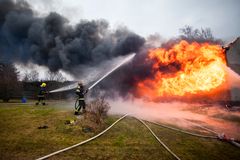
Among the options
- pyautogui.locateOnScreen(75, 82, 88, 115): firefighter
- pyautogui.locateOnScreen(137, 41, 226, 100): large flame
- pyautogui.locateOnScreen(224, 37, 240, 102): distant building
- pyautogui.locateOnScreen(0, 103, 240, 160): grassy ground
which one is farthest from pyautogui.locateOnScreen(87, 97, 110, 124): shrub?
pyautogui.locateOnScreen(224, 37, 240, 102): distant building

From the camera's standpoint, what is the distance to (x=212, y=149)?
714 cm

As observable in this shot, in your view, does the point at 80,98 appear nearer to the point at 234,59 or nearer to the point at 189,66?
the point at 189,66

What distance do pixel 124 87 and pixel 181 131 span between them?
38.1 feet

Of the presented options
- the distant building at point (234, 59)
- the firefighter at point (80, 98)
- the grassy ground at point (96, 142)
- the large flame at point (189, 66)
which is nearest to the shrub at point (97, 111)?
the grassy ground at point (96, 142)

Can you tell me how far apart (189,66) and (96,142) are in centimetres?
1153

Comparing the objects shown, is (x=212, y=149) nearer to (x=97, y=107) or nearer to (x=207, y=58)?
(x=97, y=107)

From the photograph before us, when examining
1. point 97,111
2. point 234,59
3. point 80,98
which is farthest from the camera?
point 234,59

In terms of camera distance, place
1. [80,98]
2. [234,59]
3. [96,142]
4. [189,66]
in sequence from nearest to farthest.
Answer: [96,142], [80,98], [189,66], [234,59]

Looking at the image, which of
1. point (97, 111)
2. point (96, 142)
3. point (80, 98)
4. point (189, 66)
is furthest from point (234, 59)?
point (96, 142)

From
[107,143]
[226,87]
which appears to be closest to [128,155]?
[107,143]

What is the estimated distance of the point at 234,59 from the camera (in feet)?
59.5

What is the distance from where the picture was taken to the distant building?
17719 millimetres

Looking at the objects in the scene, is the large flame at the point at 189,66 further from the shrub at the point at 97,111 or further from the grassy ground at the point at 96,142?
the shrub at the point at 97,111

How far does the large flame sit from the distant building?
386 cm
